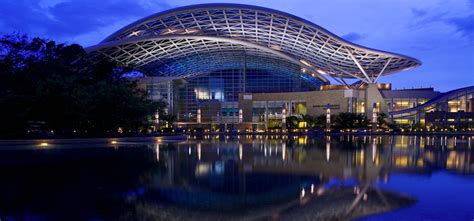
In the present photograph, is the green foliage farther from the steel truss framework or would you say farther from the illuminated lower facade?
the illuminated lower facade

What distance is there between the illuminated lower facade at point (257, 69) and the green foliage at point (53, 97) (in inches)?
1039

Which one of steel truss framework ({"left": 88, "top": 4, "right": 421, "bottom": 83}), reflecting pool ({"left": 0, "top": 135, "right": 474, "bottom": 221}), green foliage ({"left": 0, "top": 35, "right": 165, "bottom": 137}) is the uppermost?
steel truss framework ({"left": 88, "top": 4, "right": 421, "bottom": 83})

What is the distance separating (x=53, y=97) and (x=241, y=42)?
42.6 meters

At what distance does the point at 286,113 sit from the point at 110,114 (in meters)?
53.7

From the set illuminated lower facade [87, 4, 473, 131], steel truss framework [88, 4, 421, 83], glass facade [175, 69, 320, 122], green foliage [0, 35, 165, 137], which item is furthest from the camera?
glass facade [175, 69, 320, 122]

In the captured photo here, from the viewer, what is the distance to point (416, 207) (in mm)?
8398

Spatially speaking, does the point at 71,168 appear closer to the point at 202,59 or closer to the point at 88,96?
the point at 88,96

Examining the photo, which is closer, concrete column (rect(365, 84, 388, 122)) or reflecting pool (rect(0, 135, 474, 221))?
reflecting pool (rect(0, 135, 474, 221))

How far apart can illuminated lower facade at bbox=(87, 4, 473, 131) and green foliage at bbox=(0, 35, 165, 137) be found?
86.6ft

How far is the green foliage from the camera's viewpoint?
28172mm

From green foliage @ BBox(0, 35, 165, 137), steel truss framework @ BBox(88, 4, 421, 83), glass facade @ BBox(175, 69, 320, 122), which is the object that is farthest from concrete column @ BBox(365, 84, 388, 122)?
green foliage @ BBox(0, 35, 165, 137)

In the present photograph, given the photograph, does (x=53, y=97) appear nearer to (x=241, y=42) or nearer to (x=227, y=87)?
(x=241, y=42)

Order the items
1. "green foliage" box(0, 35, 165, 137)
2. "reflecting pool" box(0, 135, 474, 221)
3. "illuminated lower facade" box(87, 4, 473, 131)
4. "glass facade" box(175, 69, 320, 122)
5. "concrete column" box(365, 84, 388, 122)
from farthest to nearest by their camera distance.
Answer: "glass facade" box(175, 69, 320, 122)
"concrete column" box(365, 84, 388, 122)
"illuminated lower facade" box(87, 4, 473, 131)
"green foliage" box(0, 35, 165, 137)
"reflecting pool" box(0, 135, 474, 221)

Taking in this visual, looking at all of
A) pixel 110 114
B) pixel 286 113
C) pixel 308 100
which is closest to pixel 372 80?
pixel 308 100
